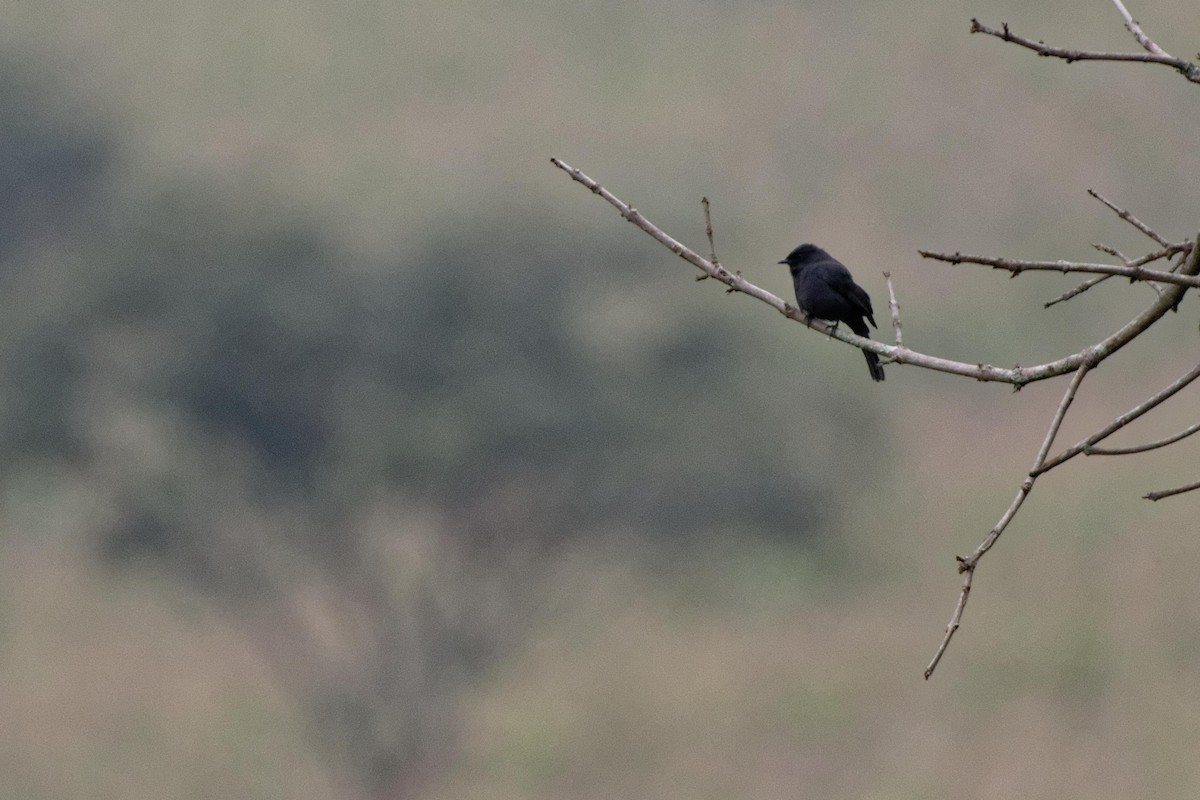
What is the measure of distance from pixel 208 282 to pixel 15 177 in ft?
15.8

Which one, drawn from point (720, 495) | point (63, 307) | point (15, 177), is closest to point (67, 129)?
point (15, 177)

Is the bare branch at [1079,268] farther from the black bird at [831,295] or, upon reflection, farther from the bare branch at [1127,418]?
the black bird at [831,295]

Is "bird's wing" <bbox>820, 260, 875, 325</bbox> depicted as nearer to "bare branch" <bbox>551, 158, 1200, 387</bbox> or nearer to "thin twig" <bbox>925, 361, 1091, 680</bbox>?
"bare branch" <bbox>551, 158, 1200, 387</bbox>

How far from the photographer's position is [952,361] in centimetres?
531

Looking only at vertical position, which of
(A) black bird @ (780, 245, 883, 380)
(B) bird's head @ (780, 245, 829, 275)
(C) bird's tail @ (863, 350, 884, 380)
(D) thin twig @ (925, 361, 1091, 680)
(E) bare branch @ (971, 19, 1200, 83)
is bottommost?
(D) thin twig @ (925, 361, 1091, 680)

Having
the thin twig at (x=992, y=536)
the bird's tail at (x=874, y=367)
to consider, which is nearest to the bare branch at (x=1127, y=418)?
the thin twig at (x=992, y=536)

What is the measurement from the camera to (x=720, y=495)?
28438 mm

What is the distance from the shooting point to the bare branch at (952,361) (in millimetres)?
4465

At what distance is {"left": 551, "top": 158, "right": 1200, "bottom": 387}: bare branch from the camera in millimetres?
4465

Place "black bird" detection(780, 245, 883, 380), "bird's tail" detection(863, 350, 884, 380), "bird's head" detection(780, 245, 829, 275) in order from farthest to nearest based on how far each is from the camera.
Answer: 1. "bird's head" detection(780, 245, 829, 275)
2. "black bird" detection(780, 245, 883, 380)
3. "bird's tail" detection(863, 350, 884, 380)

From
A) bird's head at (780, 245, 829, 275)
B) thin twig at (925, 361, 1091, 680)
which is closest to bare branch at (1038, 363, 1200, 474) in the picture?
thin twig at (925, 361, 1091, 680)

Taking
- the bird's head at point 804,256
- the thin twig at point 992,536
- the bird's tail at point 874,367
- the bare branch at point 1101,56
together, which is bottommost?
the thin twig at point 992,536

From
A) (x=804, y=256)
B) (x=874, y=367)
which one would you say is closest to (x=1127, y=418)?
(x=874, y=367)

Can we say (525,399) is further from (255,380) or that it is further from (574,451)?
(255,380)
